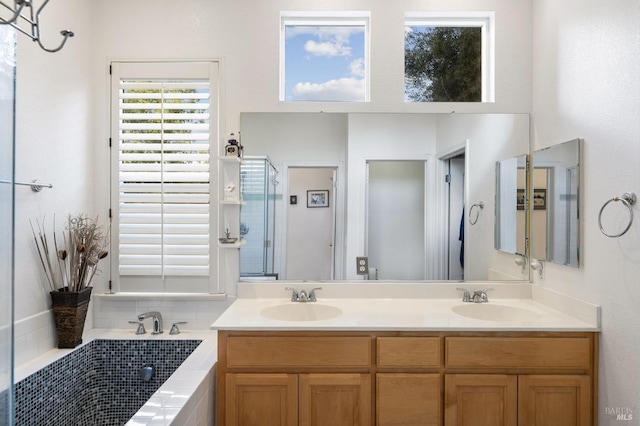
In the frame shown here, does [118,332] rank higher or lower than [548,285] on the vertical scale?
lower

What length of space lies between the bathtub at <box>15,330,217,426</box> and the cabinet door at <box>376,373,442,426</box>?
85 cm

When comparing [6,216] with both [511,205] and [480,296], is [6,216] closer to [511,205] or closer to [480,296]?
[480,296]

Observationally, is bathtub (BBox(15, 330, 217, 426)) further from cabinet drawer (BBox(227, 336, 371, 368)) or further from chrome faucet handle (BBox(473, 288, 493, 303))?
chrome faucet handle (BBox(473, 288, 493, 303))

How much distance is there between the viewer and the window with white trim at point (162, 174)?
2396 millimetres

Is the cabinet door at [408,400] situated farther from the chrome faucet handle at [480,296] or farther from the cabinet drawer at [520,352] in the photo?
the chrome faucet handle at [480,296]

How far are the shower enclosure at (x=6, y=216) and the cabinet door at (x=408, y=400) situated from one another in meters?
1.43

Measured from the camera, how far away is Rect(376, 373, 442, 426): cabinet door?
180 centimetres

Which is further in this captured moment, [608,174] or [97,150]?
[97,150]

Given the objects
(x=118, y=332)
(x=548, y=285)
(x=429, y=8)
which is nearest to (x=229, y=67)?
(x=429, y=8)

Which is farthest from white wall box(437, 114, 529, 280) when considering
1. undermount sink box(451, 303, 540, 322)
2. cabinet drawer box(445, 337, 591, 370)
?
cabinet drawer box(445, 337, 591, 370)

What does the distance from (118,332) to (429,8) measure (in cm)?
287

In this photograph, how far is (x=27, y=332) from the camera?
6.21 feet

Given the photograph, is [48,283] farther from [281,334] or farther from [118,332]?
[281,334]

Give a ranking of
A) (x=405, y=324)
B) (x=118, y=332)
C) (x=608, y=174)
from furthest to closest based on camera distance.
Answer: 1. (x=118, y=332)
2. (x=405, y=324)
3. (x=608, y=174)
